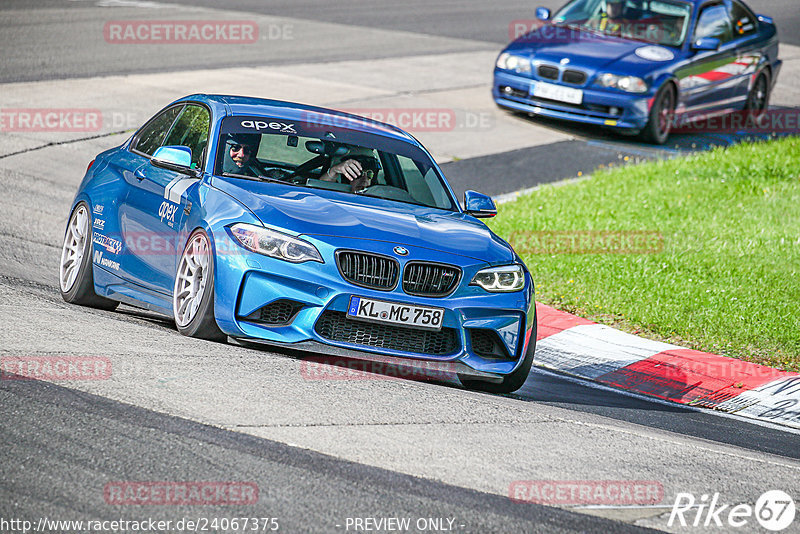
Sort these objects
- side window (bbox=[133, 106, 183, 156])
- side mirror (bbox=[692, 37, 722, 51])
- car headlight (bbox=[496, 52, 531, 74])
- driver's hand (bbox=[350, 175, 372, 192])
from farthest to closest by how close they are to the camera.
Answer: side mirror (bbox=[692, 37, 722, 51]) < car headlight (bbox=[496, 52, 531, 74]) < side window (bbox=[133, 106, 183, 156]) < driver's hand (bbox=[350, 175, 372, 192])

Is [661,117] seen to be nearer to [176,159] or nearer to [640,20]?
[640,20]

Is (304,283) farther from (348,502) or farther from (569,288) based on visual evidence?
(569,288)

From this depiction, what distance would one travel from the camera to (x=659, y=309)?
31.2ft

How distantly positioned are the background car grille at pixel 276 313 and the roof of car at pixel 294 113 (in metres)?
1.87

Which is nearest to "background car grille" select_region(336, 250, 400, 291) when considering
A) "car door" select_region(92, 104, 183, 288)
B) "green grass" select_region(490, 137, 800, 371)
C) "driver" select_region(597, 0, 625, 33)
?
"car door" select_region(92, 104, 183, 288)

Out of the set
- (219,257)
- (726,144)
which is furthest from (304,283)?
(726,144)

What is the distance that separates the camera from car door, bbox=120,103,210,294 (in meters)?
7.05

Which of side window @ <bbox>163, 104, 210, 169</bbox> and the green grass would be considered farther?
the green grass

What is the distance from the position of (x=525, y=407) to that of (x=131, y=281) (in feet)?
8.99

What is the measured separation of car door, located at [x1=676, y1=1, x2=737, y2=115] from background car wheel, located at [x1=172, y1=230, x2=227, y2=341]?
36.7ft

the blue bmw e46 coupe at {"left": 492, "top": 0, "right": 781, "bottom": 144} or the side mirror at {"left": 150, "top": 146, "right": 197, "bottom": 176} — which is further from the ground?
the side mirror at {"left": 150, "top": 146, "right": 197, "bottom": 176}

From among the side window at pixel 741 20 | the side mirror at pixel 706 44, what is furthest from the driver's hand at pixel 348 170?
the side window at pixel 741 20

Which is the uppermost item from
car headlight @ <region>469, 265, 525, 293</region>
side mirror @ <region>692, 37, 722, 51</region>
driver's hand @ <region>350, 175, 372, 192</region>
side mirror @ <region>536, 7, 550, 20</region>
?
driver's hand @ <region>350, 175, 372, 192</region>

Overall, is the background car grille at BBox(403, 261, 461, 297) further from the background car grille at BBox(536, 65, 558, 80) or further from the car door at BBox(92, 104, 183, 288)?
the background car grille at BBox(536, 65, 558, 80)
